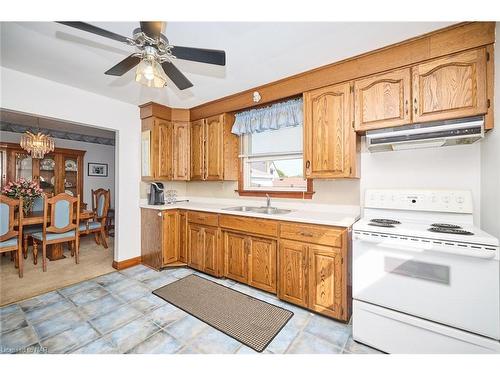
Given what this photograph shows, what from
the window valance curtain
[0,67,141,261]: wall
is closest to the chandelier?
[0,67,141,261]: wall

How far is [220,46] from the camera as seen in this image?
1.78 metres

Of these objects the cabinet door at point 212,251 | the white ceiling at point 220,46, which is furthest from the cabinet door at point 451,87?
the cabinet door at point 212,251

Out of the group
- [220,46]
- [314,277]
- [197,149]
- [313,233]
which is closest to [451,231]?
[313,233]

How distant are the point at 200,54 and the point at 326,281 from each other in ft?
6.53

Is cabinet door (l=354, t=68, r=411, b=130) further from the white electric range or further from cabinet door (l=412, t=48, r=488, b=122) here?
the white electric range

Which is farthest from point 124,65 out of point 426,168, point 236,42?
point 426,168

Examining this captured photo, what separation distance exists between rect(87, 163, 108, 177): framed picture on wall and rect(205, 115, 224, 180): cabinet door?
4.22m

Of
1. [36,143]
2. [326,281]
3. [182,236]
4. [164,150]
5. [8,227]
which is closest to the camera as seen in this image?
[326,281]

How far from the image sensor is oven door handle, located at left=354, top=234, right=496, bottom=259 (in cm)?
123

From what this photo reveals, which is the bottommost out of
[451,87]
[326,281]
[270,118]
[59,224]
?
[326,281]

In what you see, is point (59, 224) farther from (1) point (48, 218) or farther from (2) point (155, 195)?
(2) point (155, 195)

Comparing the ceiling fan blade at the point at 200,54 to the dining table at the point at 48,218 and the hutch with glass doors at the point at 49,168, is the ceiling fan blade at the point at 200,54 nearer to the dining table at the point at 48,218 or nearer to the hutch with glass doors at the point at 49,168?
the dining table at the point at 48,218

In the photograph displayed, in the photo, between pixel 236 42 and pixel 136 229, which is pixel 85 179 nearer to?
pixel 136 229
